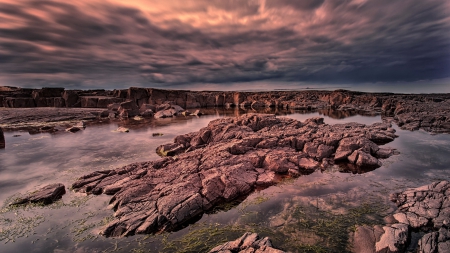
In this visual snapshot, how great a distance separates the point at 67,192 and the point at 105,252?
21.5ft

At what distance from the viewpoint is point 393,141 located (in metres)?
22.8

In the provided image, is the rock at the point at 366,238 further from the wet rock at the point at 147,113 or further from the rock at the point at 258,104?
the rock at the point at 258,104

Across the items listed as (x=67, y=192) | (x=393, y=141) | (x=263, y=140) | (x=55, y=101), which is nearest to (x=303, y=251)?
(x=263, y=140)

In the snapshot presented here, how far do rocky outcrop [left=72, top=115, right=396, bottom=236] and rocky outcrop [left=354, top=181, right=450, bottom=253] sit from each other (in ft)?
18.3

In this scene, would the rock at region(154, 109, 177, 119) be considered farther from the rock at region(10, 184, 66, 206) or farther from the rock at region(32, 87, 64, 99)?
the rock at region(32, 87, 64, 99)

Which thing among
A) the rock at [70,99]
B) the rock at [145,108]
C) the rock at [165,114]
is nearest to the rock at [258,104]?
the rock at [165,114]

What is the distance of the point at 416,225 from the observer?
8305mm

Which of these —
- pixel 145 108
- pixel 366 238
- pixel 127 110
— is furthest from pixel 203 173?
pixel 145 108

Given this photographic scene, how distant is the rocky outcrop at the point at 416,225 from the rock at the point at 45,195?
47.4ft

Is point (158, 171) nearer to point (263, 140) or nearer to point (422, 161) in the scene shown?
point (263, 140)

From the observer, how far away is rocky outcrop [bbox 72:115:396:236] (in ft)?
30.8

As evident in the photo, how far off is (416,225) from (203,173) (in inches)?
397

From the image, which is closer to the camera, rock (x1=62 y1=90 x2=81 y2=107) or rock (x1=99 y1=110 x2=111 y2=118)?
rock (x1=99 y1=110 x2=111 y2=118)

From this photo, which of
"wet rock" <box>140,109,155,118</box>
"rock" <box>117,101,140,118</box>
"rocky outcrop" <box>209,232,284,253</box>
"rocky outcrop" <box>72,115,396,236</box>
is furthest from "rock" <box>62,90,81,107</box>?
"rocky outcrop" <box>209,232,284,253</box>
